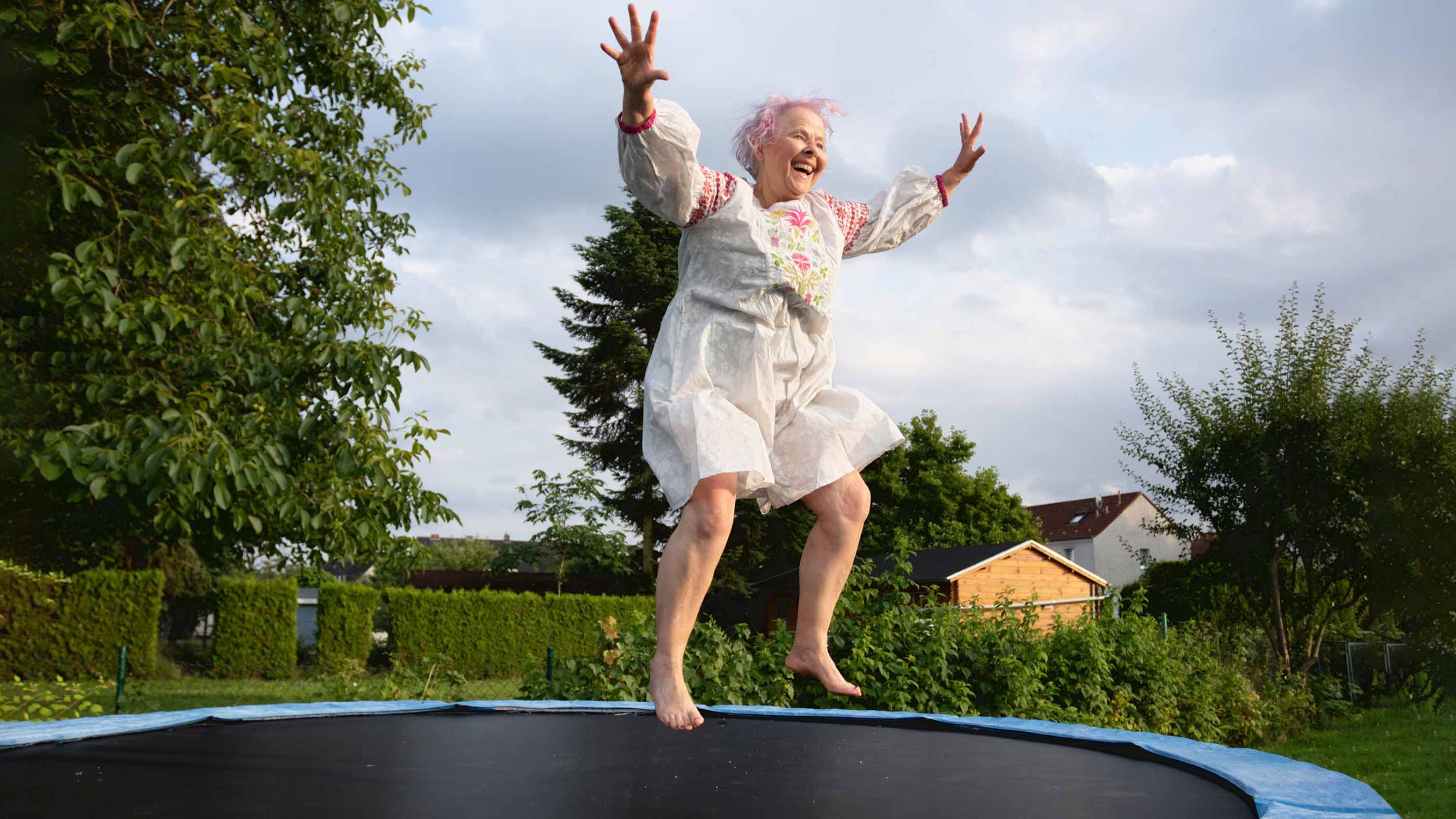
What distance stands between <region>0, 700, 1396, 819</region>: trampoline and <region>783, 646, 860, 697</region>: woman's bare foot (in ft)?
0.52

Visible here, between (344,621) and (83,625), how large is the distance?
2456 millimetres

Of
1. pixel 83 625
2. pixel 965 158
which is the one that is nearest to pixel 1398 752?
pixel 965 158

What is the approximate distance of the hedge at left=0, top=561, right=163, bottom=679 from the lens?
8.80 meters

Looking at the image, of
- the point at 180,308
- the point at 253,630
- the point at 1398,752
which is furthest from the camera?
the point at 253,630

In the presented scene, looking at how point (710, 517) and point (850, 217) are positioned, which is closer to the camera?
point (710, 517)

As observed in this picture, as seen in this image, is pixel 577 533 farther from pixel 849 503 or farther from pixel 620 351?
pixel 849 503

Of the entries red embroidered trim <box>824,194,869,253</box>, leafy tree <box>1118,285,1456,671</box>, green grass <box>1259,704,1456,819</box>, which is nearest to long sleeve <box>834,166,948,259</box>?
red embroidered trim <box>824,194,869,253</box>

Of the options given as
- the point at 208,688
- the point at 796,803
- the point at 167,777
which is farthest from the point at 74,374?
the point at 208,688

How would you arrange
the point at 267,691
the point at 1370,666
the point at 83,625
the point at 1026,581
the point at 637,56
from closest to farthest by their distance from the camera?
the point at 637,56
the point at 1370,666
the point at 267,691
the point at 83,625
the point at 1026,581

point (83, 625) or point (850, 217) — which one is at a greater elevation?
point (850, 217)

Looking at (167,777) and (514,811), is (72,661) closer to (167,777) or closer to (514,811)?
(167,777)

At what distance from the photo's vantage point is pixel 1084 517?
88.7ft

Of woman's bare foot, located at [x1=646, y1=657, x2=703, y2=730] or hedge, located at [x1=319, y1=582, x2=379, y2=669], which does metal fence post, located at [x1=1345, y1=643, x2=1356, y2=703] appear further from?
hedge, located at [x1=319, y1=582, x2=379, y2=669]

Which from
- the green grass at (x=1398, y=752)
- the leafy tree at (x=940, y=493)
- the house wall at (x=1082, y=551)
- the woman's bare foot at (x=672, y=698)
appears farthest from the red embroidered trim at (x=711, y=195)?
the house wall at (x=1082, y=551)
